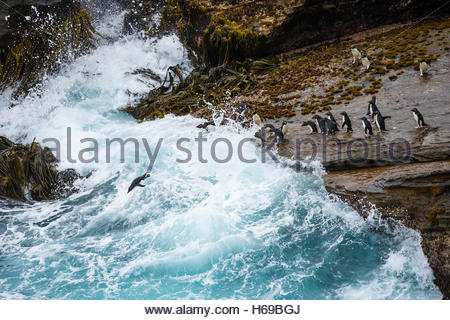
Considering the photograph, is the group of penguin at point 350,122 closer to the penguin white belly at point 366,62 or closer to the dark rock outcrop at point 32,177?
the penguin white belly at point 366,62

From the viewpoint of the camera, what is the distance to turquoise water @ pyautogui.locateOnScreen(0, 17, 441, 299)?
576 cm

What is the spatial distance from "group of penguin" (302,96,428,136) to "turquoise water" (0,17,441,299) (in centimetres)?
108

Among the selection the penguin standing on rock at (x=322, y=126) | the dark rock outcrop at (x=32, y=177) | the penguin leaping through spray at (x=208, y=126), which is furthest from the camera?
the penguin leaping through spray at (x=208, y=126)

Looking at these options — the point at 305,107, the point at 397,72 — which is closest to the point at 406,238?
the point at 305,107

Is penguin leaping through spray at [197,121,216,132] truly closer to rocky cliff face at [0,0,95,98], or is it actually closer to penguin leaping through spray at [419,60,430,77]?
penguin leaping through spray at [419,60,430,77]

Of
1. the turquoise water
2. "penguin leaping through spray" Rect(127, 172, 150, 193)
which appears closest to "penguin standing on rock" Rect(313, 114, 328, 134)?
the turquoise water

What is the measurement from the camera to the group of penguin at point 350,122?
6.81m

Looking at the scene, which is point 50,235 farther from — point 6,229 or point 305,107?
point 305,107

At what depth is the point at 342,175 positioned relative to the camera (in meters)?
6.58

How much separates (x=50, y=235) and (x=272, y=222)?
400 cm

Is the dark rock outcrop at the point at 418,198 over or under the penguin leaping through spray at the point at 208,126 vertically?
under

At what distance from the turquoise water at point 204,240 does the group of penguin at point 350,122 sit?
3.53 ft

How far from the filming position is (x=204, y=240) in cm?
664

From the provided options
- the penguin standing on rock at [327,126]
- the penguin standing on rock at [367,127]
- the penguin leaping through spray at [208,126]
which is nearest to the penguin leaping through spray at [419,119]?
the penguin standing on rock at [367,127]
